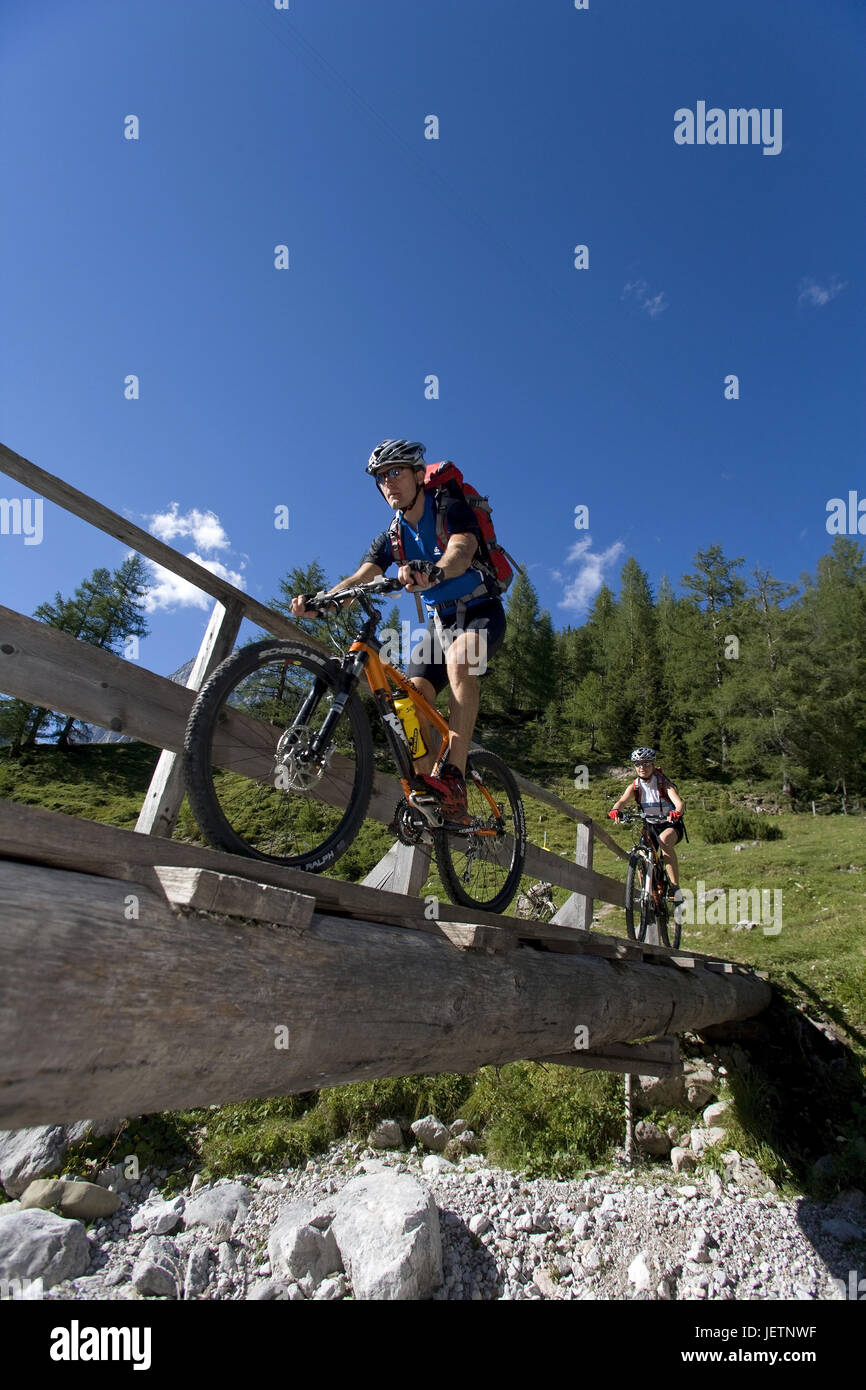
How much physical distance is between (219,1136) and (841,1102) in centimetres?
666

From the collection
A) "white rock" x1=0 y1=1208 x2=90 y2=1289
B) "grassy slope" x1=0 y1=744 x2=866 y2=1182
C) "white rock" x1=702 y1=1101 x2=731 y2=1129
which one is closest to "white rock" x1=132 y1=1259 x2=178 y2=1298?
"white rock" x1=0 y1=1208 x2=90 y2=1289

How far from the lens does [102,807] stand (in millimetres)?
24297

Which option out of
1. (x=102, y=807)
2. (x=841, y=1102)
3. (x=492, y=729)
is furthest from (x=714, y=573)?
(x=841, y=1102)

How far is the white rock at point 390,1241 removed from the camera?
5184 millimetres

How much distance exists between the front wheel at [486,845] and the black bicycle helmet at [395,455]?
2061 millimetres

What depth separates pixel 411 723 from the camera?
399 centimetres

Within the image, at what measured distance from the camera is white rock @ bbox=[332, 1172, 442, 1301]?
5.18 m

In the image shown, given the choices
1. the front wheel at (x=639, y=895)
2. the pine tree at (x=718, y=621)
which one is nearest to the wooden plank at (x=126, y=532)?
the front wheel at (x=639, y=895)

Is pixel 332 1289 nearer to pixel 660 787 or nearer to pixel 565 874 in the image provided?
pixel 565 874

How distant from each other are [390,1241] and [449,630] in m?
4.84

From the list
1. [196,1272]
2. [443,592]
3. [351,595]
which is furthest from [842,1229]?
[351,595]

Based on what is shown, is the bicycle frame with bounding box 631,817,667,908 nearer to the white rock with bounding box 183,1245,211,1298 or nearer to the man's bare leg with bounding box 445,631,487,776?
the man's bare leg with bounding box 445,631,487,776

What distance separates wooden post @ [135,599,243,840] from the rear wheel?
20 centimetres
